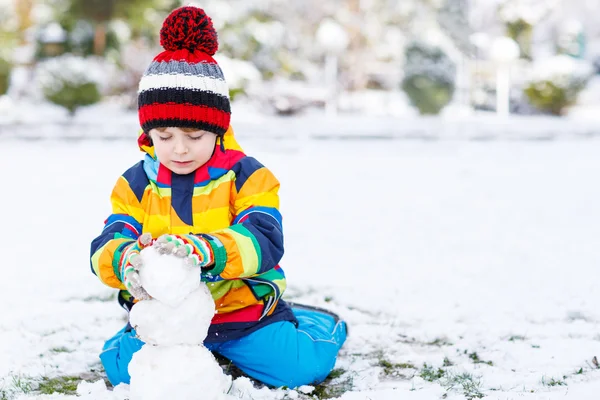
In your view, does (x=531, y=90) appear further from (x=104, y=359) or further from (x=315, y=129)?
(x=104, y=359)

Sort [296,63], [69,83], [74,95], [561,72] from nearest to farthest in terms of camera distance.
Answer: [69,83]
[74,95]
[561,72]
[296,63]

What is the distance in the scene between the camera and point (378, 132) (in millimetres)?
12781

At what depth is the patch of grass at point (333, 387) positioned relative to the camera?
7.94ft

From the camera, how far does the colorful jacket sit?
229cm

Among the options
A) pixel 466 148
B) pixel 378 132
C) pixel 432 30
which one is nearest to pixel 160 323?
pixel 466 148

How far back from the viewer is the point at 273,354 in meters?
2.48

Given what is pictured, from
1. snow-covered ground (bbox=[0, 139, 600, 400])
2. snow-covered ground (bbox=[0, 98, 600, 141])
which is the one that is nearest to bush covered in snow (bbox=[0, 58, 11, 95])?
snow-covered ground (bbox=[0, 98, 600, 141])

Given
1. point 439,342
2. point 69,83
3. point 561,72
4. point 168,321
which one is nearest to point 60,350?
point 168,321

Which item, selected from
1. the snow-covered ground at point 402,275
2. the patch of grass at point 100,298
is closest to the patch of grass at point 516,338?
the snow-covered ground at point 402,275

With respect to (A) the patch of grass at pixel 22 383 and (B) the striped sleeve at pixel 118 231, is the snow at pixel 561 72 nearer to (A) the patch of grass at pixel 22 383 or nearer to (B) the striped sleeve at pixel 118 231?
(B) the striped sleeve at pixel 118 231

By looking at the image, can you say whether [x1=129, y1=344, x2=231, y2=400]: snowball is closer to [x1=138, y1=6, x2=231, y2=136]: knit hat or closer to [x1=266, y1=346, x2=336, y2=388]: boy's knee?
[x1=266, y1=346, x2=336, y2=388]: boy's knee

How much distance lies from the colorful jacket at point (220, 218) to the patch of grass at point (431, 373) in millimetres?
552

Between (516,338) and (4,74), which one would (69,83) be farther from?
(516,338)

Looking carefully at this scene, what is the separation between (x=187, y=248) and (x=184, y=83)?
580 mm
